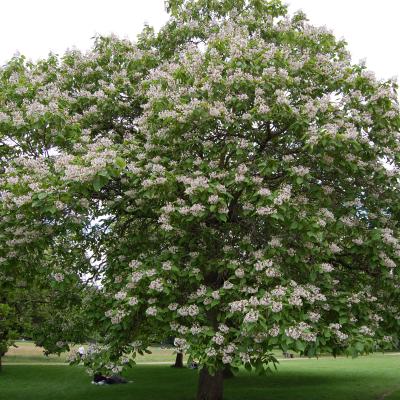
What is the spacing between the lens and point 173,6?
18.2 m

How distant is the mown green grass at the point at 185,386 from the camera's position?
20.8 metres

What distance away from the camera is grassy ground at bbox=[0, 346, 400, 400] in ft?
68.3

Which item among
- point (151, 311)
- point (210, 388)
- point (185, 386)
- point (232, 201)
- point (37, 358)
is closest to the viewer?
point (151, 311)

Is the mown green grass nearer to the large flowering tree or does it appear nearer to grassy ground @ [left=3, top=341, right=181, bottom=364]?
the large flowering tree

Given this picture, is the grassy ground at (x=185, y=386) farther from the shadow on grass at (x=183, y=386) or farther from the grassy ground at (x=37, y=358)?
the grassy ground at (x=37, y=358)

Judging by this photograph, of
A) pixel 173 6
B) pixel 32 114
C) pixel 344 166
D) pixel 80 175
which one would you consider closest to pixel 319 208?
pixel 344 166

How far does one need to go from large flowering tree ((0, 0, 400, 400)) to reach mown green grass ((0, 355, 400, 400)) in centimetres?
888

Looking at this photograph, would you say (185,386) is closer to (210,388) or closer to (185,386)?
(185,386)

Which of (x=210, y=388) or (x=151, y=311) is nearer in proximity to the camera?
(x=151, y=311)

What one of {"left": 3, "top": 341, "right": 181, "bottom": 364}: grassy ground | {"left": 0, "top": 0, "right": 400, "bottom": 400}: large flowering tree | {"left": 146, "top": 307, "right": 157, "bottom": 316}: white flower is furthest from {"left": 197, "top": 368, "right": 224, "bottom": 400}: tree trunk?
{"left": 3, "top": 341, "right": 181, "bottom": 364}: grassy ground

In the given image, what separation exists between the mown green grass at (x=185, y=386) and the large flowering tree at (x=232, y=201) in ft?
29.1

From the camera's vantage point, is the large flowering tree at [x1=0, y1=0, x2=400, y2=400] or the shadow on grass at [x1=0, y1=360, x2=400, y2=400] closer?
the large flowering tree at [x1=0, y1=0, x2=400, y2=400]

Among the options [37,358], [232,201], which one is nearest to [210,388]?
[232,201]

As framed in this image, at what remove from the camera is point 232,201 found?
42.1ft
